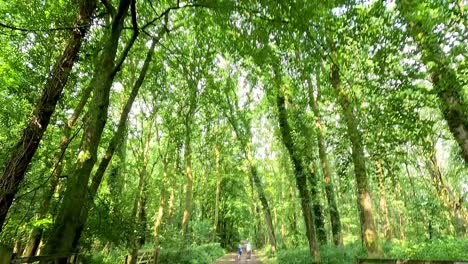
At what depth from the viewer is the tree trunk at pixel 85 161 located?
17.6ft

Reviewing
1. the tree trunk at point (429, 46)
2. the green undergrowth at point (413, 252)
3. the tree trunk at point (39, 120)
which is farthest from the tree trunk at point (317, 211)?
the tree trunk at point (39, 120)

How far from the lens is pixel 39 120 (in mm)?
6832

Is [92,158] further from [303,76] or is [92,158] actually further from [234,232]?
[234,232]

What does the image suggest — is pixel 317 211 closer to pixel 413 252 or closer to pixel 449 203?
pixel 413 252

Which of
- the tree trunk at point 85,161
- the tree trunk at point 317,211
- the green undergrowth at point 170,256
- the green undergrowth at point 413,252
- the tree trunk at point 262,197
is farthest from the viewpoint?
the tree trunk at point 262,197

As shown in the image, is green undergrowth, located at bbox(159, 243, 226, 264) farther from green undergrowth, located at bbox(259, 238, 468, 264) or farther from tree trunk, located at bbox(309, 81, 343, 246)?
tree trunk, located at bbox(309, 81, 343, 246)

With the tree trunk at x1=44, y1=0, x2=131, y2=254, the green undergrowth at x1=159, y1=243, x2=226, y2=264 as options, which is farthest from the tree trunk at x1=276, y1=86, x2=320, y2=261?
the green undergrowth at x1=159, y1=243, x2=226, y2=264

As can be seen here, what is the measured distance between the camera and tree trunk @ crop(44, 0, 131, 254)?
5.36 meters

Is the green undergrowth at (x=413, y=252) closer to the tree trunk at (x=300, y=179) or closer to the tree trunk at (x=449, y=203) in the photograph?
the tree trunk at (x=300, y=179)

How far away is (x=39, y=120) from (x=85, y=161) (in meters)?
1.64

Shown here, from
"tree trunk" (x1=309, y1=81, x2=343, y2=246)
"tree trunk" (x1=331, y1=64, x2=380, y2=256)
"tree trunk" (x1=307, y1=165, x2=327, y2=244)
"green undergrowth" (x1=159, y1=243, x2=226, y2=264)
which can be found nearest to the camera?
"tree trunk" (x1=331, y1=64, x2=380, y2=256)

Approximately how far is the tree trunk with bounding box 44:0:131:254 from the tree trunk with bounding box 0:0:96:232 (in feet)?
2.02

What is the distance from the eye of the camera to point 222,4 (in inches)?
221

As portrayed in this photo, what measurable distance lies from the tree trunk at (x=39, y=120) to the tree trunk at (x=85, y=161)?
0.62 meters
